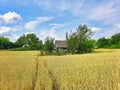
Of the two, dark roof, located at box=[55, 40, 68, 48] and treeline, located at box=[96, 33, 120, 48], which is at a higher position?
treeline, located at box=[96, 33, 120, 48]

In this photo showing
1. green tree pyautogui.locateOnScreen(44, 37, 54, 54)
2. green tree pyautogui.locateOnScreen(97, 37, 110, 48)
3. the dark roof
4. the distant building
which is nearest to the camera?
green tree pyautogui.locateOnScreen(44, 37, 54, 54)

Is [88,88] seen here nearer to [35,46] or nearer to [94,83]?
[94,83]

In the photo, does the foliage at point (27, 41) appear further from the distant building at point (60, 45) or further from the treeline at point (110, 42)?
the distant building at point (60, 45)

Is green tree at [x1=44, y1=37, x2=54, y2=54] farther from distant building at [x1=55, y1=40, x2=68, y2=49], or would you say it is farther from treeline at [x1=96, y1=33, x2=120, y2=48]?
treeline at [x1=96, y1=33, x2=120, y2=48]

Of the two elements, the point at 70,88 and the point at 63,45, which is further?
the point at 63,45

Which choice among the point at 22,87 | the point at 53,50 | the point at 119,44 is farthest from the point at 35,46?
the point at 22,87

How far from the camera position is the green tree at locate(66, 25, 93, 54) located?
5994 cm

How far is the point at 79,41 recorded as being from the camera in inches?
2410

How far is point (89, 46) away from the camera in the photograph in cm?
6819

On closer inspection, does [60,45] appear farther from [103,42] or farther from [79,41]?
[103,42]

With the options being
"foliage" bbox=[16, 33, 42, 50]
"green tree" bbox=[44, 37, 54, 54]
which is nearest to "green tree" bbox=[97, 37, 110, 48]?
"foliage" bbox=[16, 33, 42, 50]

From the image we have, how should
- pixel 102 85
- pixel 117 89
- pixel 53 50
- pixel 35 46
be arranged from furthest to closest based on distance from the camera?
pixel 35 46, pixel 53 50, pixel 102 85, pixel 117 89

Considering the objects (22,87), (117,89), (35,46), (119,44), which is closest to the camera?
(117,89)

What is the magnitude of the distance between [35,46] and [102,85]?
292 ft
